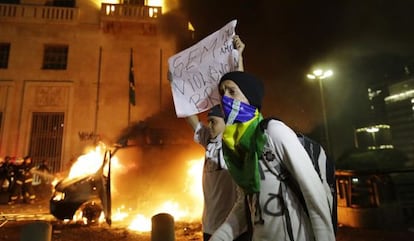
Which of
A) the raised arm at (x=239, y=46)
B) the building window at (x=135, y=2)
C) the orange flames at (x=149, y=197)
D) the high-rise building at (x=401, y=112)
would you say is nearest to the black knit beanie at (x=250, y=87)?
the raised arm at (x=239, y=46)

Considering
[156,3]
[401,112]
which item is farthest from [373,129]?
[156,3]

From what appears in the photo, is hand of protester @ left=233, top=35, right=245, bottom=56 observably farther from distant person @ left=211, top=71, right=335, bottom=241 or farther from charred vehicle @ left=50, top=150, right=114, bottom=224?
charred vehicle @ left=50, top=150, right=114, bottom=224

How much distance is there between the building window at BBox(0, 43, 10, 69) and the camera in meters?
16.4

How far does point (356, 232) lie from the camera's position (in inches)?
259

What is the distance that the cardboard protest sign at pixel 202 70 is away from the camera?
2.42 metres

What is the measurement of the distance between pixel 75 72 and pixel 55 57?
176 centimetres

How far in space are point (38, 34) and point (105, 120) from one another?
23.0 ft

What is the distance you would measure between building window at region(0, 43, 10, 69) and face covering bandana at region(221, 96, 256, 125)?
19.4 meters

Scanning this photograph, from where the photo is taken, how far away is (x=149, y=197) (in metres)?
9.51

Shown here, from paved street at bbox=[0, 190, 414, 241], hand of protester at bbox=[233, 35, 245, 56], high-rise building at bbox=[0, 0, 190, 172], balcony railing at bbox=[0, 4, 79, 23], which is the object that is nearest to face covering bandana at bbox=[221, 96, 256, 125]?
hand of protester at bbox=[233, 35, 245, 56]

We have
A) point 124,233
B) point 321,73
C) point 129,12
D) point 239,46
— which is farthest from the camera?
point 129,12

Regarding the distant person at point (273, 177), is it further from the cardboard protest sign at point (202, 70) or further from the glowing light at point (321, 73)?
the glowing light at point (321, 73)

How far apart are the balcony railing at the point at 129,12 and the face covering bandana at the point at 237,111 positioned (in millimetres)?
17546

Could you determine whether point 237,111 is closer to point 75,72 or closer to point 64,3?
point 75,72
